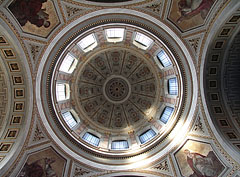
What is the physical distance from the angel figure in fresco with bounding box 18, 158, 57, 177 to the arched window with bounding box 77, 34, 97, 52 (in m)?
12.3

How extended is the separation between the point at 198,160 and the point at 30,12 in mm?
18445

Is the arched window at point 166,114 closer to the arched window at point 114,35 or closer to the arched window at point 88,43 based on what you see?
the arched window at point 114,35

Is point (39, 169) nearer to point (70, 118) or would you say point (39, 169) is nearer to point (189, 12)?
point (70, 118)

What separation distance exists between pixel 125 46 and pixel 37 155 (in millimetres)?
15397

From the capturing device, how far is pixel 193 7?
13812mm

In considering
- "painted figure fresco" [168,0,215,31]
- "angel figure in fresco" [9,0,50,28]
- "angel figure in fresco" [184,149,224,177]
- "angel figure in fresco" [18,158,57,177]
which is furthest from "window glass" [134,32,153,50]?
"angel figure in fresco" [18,158,57,177]

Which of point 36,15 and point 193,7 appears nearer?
point 193,7

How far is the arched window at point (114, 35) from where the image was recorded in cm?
1988

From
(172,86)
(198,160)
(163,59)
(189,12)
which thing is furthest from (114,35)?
(198,160)

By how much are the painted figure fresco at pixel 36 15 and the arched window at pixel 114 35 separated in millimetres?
6663

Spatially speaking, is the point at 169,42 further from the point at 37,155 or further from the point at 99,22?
the point at 37,155

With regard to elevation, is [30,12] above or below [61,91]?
above

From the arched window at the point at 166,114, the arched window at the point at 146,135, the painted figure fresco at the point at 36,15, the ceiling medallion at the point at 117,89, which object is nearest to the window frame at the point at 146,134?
the arched window at the point at 146,135

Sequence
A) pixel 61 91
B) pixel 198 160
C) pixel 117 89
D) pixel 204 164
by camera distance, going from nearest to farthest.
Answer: pixel 204 164 < pixel 198 160 < pixel 61 91 < pixel 117 89
